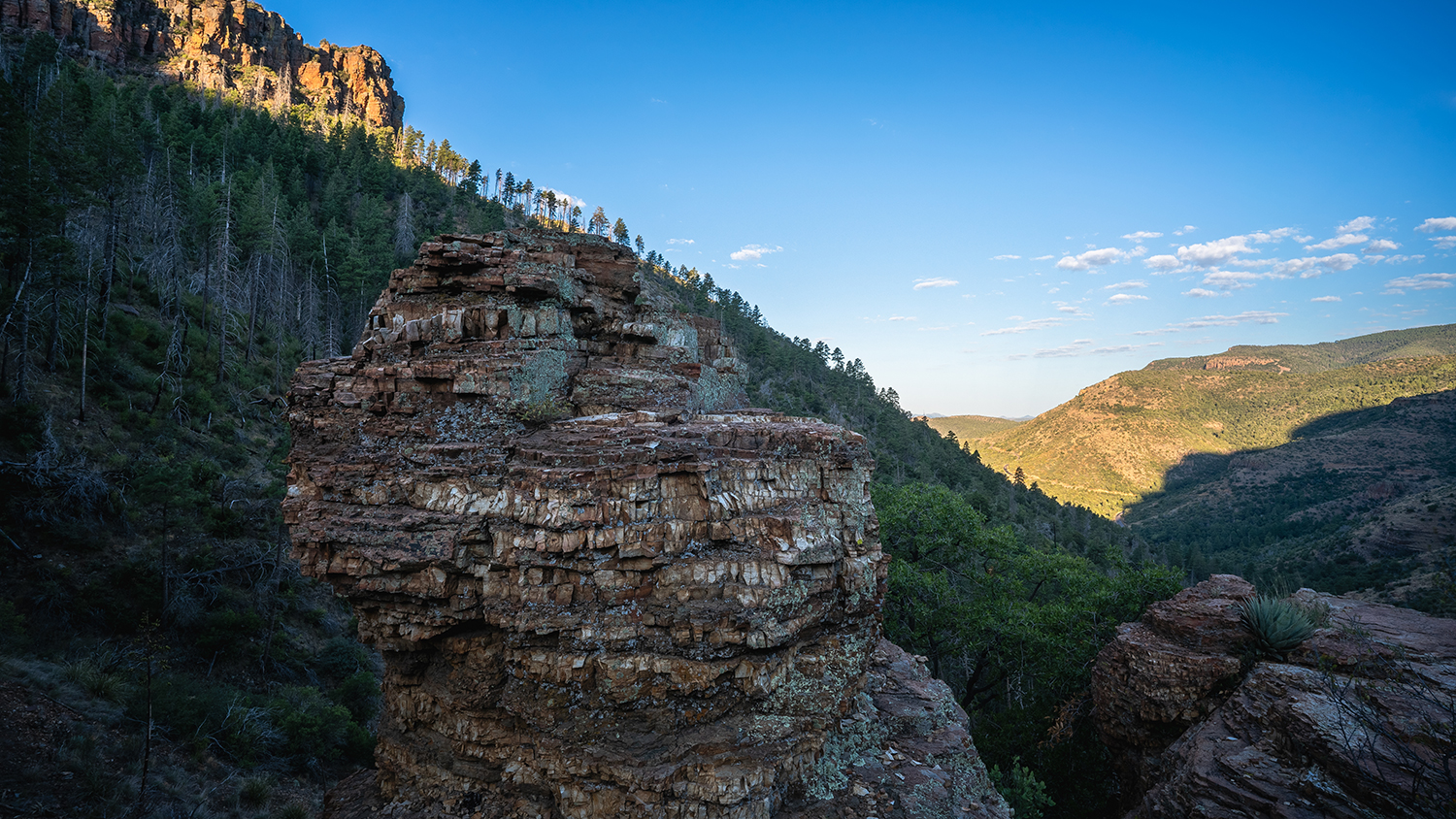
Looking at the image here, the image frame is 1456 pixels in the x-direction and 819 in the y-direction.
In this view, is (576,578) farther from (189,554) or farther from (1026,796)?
(189,554)

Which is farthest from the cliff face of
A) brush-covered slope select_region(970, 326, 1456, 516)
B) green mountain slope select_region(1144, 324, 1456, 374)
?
green mountain slope select_region(1144, 324, 1456, 374)

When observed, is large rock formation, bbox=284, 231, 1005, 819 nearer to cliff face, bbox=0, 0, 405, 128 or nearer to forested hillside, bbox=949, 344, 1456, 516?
forested hillside, bbox=949, 344, 1456, 516

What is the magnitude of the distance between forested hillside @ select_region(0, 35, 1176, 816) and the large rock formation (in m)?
3.17

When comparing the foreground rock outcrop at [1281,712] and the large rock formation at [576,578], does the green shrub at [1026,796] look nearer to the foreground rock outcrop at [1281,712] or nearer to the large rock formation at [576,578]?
the foreground rock outcrop at [1281,712]

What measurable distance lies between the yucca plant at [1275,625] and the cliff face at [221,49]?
115772 millimetres

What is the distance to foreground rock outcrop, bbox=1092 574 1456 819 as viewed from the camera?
7133 mm

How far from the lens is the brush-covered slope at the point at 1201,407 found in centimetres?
8875

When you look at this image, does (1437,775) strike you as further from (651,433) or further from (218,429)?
(218,429)

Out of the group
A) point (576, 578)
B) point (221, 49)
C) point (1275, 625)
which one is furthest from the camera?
point (221, 49)

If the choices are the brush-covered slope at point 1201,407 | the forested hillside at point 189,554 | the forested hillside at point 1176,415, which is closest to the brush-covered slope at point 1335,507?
the forested hillside at point 1176,415

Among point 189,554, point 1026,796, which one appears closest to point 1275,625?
point 1026,796

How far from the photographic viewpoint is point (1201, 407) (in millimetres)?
111000

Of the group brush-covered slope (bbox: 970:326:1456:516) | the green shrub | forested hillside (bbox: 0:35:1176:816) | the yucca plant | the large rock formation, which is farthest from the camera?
brush-covered slope (bbox: 970:326:1456:516)

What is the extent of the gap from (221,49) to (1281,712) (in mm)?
137425
